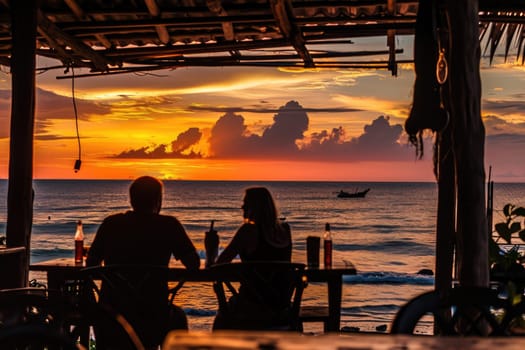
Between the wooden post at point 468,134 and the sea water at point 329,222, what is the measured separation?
4.61 feet

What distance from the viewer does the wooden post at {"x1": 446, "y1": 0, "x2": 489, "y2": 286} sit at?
3.85 meters

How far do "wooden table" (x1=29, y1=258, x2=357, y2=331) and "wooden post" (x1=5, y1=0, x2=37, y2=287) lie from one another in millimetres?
188

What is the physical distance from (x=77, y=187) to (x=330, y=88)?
1195 inches

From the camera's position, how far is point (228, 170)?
190ft

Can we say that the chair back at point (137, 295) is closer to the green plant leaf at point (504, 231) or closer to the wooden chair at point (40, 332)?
the wooden chair at point (40, 332)

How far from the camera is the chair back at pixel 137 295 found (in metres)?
4.04

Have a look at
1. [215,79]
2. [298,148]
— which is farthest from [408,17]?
[298,148]

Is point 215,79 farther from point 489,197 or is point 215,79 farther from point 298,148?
point 489,197

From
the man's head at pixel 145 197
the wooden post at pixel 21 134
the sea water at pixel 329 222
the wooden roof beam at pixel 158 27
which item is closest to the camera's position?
the man's head at pixel 145 197

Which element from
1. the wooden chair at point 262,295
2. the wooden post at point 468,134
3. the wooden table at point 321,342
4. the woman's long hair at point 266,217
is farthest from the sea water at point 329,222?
the wooden table at point 321,342

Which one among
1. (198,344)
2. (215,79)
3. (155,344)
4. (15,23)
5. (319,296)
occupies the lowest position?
(319,296)

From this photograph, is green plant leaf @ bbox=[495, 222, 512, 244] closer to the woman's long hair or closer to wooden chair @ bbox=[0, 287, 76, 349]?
the woman's long hair

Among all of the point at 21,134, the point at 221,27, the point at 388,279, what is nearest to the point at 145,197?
the point at 21,134

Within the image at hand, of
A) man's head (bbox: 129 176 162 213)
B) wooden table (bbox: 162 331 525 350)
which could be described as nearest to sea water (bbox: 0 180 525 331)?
man's head (bbox: 129 176 162 213)
